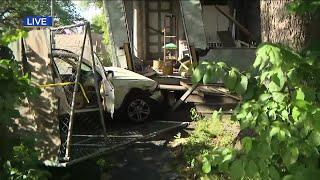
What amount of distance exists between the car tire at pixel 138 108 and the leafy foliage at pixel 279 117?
777cm

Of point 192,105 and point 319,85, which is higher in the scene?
point 319,85

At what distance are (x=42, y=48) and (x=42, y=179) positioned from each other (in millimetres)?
Answer: 2903

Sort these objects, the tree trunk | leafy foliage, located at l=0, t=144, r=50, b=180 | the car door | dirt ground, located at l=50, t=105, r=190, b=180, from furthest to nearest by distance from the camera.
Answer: the car door, dirt ground, located at l=50, t=105, r=190, b=180, leafy foliage, located at l=0, t=144, r=50, b=180, the tree trunk

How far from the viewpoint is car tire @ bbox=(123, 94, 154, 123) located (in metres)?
10.8

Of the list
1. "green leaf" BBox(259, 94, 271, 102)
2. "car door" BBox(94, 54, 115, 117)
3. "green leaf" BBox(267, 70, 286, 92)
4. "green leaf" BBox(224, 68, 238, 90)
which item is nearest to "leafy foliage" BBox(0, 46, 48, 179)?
"green leaf" BBox(224, 68, 238, 90)

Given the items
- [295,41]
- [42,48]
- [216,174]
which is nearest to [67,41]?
[42,48]

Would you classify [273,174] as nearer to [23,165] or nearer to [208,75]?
[208,75]

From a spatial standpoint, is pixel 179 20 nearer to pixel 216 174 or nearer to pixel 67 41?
pixel 67 41

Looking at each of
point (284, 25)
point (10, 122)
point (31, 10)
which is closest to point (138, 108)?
point (10, 122)

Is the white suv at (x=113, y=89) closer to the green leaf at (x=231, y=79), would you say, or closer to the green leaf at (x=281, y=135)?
the green leaf at (x=231, y=79)

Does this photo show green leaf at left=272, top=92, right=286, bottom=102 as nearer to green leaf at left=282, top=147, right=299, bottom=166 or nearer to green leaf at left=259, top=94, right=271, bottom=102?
green leaf at left=259, top=94, right=271, bottom=102

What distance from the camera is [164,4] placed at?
54.1ft

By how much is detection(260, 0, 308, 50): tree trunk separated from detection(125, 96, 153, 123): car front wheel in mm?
6582

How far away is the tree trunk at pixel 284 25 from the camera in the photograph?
4.25 metres
